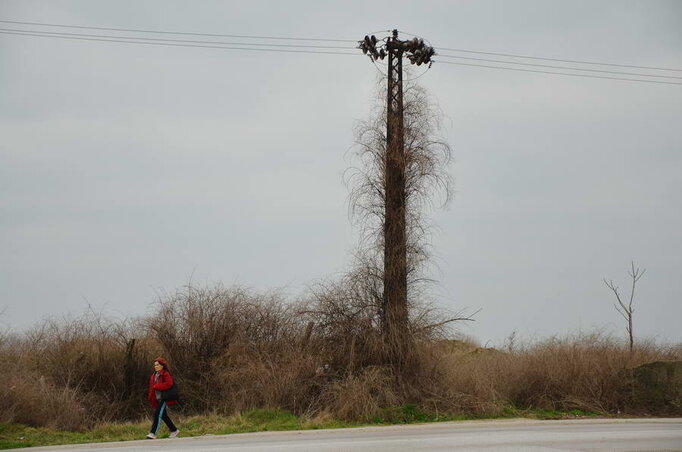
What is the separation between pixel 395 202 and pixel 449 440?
37.5 feet

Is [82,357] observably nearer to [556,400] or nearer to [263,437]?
[263,437]

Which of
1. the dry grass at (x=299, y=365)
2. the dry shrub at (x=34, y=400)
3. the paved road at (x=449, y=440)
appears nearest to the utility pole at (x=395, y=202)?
the dry grass at (x=299, y=365)

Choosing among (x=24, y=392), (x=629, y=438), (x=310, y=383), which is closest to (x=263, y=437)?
(x=310, y=383)

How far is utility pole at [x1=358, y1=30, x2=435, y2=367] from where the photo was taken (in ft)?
88.7

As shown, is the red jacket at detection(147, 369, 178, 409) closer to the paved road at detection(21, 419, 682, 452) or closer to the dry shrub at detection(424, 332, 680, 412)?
the paved road at detection(21, 419, 682, 452)

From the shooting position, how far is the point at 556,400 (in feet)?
91.9

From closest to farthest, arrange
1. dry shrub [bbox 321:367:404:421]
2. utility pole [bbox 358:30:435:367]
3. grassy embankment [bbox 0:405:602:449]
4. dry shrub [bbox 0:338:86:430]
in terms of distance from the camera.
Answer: grassy embankment [bbox 0:405:602:449], dry shrub [bbox 0:338:86:430], dry shrub [bbox 321:367:404:421], utility pole [bbox 358:30:435:367]

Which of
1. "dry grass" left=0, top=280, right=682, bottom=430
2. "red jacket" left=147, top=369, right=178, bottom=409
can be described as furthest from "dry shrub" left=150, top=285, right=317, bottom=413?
"red jacket" left=147, top=369, right=178, bottom=409

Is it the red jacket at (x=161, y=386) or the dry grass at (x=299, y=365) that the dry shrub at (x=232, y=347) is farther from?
the red jacket at (x=161, y=386)

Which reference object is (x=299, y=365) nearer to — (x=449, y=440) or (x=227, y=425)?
A: (x=227, y=425)

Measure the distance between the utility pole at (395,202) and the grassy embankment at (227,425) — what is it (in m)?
2.34

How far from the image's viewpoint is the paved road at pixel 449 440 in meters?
17.5

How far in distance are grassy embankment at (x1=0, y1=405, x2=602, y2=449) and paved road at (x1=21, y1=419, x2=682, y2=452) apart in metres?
1.28

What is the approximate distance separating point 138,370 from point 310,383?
6931 mm
